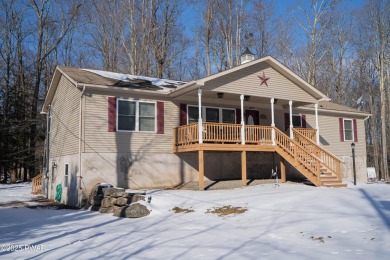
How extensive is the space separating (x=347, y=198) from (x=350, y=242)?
390 cm

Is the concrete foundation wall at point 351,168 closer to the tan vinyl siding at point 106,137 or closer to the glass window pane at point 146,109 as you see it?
the tan vinyl siding at point 106,137

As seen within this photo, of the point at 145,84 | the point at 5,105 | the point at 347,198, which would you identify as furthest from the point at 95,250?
the point at 5,105

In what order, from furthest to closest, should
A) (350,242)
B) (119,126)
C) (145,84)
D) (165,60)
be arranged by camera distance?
1. (165,60)
2. (145,84)
3. (119,126)
4. (350,242)

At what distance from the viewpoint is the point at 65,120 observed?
1694 cm

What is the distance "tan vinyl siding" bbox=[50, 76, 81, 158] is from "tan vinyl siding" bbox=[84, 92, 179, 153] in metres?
0.62

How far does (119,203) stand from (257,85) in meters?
9.06

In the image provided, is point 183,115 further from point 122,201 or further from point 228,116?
point 122,201

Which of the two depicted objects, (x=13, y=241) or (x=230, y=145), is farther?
(x=230, y=145)

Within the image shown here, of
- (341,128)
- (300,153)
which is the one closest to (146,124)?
(300,153)

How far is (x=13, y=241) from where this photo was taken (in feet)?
25.9

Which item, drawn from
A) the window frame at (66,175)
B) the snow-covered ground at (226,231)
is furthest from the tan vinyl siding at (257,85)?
the window frame at (66,175)

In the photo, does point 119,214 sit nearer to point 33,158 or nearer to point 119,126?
point 119,126

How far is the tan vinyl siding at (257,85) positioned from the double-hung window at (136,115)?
112 inches

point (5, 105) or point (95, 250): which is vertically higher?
point (5, 105)
